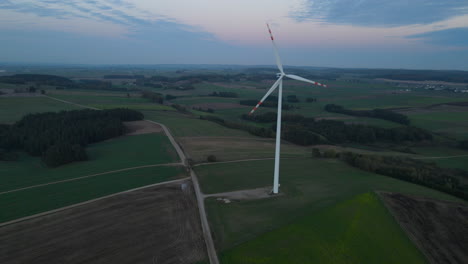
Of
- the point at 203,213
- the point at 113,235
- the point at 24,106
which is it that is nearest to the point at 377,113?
the point at 203,213

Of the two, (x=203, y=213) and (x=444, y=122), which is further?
(x=444, y=122)

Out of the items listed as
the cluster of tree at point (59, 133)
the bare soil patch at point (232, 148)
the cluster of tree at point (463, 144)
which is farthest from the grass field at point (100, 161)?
the cluster of tree at point (463, 144)

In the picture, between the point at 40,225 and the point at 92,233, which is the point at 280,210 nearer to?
the point at 92,233

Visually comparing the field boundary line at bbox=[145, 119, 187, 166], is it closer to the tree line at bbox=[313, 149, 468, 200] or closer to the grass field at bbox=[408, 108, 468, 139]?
the tree line at bbox=[313, 149, 468, 200]

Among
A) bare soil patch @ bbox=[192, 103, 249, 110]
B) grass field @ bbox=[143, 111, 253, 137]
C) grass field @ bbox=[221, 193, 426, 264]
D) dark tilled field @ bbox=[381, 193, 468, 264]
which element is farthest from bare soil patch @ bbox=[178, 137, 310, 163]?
bare soil patch @ bbox=[192, 103, 249, 110]

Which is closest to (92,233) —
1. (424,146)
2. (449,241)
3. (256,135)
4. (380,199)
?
(380,199)

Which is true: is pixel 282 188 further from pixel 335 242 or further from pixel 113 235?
pixel 113 235

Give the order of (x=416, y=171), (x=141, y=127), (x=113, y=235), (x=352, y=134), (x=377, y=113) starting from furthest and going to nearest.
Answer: (x=377, y=113) < (x=352, y=134) < (x=141, y=127) < (x=416, y=171) < (x=113, y=235)
